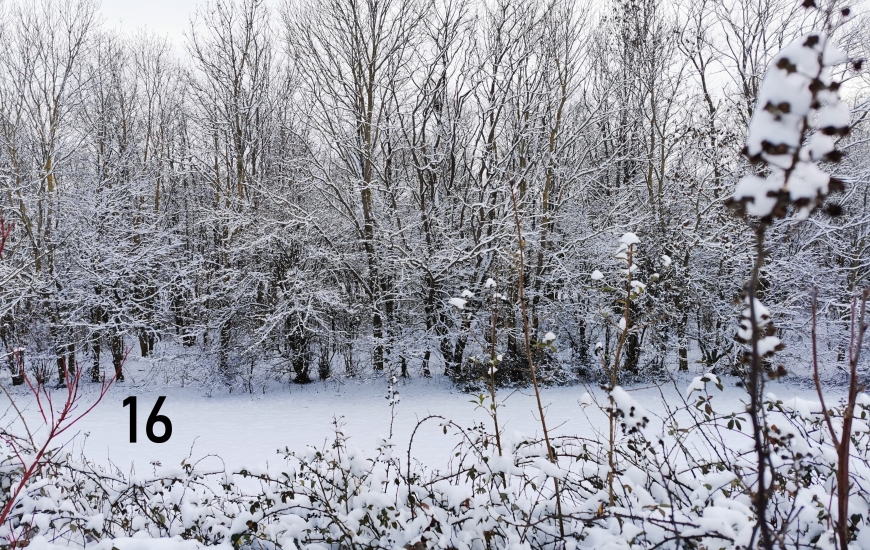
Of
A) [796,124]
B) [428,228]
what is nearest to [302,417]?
[428,228]

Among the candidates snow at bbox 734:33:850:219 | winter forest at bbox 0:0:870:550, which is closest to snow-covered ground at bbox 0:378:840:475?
winter forest at bbox 0:0:870:550

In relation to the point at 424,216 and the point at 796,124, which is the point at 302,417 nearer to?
the point at 424,216

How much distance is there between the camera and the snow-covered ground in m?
7.34

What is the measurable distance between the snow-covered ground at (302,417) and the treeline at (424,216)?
2.66 ft

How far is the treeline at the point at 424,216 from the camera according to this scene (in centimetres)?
1105

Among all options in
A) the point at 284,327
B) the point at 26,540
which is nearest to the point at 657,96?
the point at 284,327

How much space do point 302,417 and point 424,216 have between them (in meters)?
5.11

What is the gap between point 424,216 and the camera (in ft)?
38.2

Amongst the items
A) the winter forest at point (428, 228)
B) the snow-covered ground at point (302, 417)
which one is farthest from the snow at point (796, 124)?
the winter forest at point (428, 228)

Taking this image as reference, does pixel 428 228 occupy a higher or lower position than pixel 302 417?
higher

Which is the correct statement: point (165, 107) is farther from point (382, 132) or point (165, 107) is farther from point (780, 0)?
point (780, 0)

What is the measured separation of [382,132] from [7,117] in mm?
9231

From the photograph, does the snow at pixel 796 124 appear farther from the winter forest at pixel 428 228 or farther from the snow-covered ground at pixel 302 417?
the winter forest at pixel 428 228

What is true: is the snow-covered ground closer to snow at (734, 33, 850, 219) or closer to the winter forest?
the winter forest
